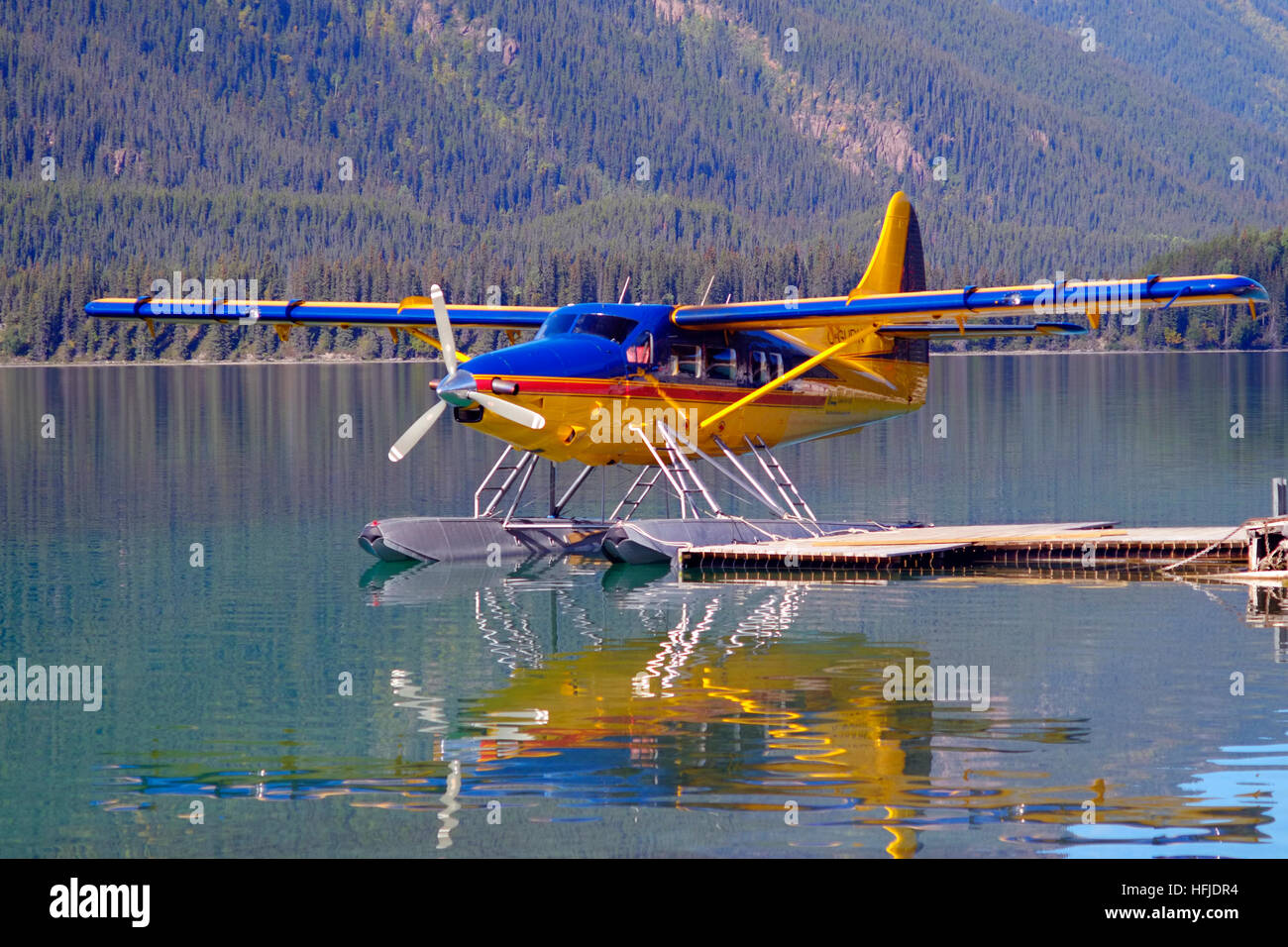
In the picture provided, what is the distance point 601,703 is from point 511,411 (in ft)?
20.3

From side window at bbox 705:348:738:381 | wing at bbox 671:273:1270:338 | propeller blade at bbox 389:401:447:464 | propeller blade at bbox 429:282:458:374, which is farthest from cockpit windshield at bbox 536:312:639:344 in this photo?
propeller blade at bbox 389:401:447:464

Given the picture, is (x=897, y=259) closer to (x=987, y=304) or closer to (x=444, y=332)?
(x=987, y=304)

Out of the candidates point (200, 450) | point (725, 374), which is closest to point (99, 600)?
point (725, 374)

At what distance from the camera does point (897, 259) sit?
25.3 metres

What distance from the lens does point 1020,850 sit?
10000 millimetres

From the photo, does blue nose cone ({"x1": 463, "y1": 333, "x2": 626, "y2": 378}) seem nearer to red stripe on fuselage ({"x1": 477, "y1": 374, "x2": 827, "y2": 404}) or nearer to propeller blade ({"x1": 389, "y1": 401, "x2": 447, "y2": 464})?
red stripe on fuselage ({"x1": 477, "y1": 374, "x2": 827, "y2": 404})

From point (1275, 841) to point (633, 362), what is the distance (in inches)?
496

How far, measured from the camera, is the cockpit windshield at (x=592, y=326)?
70.9 feet

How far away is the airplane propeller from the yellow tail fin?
22.1 ft

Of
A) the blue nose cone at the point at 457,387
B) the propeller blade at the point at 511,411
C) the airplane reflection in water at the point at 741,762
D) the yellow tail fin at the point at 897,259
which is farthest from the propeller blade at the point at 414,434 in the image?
the yellow tail fin at the point at 897,259

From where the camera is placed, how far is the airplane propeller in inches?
750

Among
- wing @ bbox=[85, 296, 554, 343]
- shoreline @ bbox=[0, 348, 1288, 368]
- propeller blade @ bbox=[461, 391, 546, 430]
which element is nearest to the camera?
propeller blade @ bbox=[461, 391, 546, 430]

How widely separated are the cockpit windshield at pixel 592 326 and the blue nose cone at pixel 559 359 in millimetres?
131
